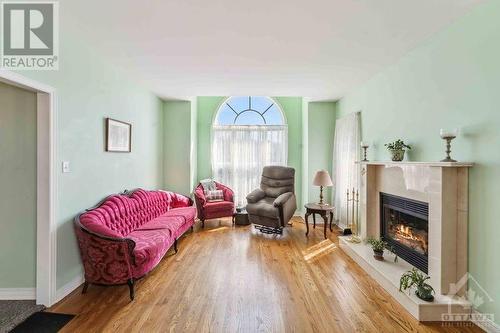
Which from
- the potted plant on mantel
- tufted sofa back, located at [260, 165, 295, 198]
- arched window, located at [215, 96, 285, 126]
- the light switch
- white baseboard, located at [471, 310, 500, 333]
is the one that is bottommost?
white baseboard, located at [471, 310, 500, 333]

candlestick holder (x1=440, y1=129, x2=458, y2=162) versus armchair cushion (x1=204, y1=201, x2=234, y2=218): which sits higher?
candlestick holder (x1=440, y1=129, x2=458, y2=162)

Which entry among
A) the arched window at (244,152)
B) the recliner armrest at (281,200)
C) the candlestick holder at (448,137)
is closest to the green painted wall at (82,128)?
the arched window at (244,152)

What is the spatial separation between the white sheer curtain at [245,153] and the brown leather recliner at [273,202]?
0.69m

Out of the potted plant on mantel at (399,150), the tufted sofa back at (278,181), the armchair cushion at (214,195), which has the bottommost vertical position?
the armchair cushion at (214,195)

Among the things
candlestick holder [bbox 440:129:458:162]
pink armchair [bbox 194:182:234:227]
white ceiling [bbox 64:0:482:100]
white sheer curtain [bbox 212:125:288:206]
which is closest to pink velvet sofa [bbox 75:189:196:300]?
pink armchair [bbox 194:182:234:227]

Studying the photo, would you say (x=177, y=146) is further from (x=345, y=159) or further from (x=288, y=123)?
(x=345, y=159)

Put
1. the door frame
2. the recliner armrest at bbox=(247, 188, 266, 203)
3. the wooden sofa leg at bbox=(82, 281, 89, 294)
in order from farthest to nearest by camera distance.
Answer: the recliner armrest at bbox=(247, 188, 266, 203) → the wooden sofa leg at bbox=(82, 281, 89, 294) → the door frame

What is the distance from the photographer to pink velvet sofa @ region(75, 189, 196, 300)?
2.25 meters

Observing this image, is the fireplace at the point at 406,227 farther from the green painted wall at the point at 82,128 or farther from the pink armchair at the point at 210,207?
the green painted wall at the point at 82,128

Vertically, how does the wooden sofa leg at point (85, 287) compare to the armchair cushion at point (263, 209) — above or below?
below

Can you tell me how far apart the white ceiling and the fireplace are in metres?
1.76

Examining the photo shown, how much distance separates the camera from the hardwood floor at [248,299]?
193 centimetres

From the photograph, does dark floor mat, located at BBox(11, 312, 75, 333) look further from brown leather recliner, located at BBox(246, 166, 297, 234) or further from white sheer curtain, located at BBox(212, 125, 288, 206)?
white sheer curtain, located at BBox(212, 125, 288, 206)

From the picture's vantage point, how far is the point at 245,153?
5.67 meters
